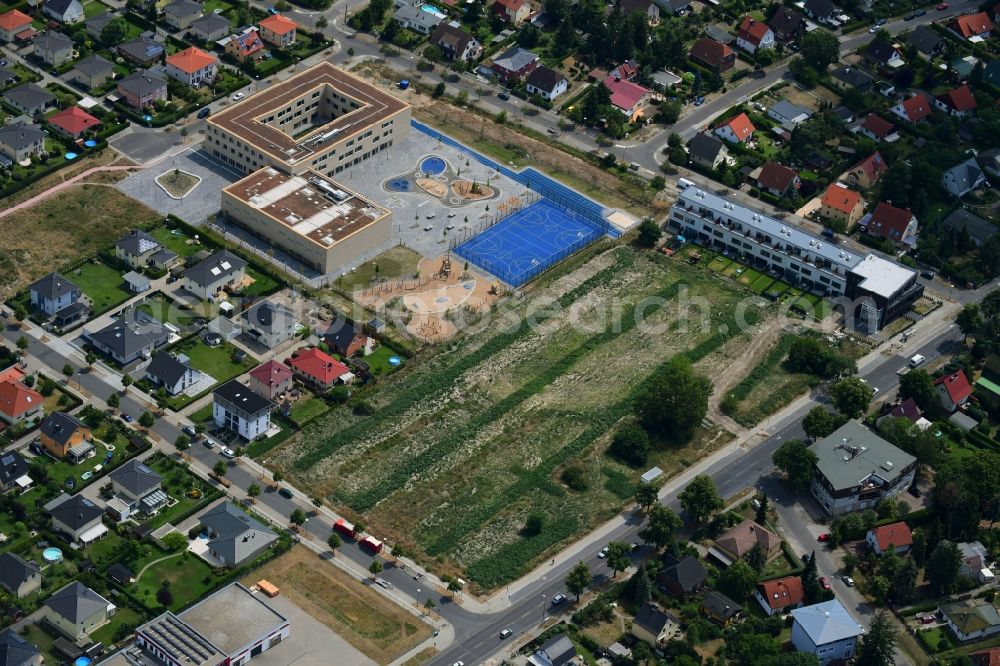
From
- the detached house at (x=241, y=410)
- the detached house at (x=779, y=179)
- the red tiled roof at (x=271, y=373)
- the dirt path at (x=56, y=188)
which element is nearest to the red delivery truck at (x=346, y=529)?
the detached house at (x=241, y=410)

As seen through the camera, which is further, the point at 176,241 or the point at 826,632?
the point at 176,241

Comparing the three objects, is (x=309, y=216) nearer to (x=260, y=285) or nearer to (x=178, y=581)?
(x=260, y=285)

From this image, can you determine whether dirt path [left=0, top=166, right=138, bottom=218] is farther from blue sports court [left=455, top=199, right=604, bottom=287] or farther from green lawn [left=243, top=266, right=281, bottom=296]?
blue sports court [left=455, top=199, right=604, bottom=287]

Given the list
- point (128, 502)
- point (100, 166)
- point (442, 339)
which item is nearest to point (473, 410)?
point (442, 339)

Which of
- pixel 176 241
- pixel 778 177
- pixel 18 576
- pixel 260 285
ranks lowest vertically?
pixel 18 576

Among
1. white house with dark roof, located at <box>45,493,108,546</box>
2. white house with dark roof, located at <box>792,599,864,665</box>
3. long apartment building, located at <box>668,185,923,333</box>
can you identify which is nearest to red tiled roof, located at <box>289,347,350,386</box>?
white house with dark roof, located at <box>45,493,108,546</box>

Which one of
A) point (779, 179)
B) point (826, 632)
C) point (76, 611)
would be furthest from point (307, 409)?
point (779, 179)
